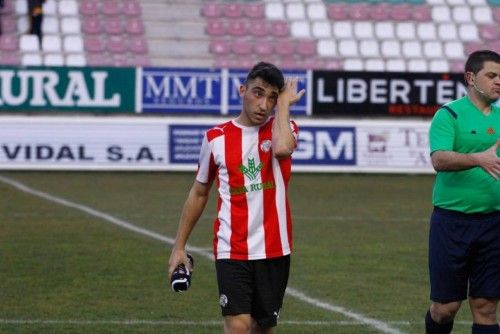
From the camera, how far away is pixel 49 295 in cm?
1119

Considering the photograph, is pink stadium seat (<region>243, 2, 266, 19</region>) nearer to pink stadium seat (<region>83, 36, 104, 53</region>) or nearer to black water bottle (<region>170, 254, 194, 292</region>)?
Answer: pink stadium seat (<region>83, 36, 104, 53</region>)

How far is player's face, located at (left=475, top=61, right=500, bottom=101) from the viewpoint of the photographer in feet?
24.5

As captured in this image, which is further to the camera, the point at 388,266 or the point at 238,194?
the point at 388,266

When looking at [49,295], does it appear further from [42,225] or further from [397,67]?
[397,67]

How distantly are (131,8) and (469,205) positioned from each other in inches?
991

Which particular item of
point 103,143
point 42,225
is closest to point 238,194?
point 42,225

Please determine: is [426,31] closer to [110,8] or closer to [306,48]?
[306,48]

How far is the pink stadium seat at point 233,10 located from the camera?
32.7m

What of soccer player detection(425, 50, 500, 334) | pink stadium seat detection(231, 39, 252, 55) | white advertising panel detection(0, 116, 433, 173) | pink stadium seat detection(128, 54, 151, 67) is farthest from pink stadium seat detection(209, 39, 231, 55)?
soccer player detection(425, 50, 500, 334)

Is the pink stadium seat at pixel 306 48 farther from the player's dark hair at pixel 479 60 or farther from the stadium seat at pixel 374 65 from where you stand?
the player's dark hair at pixel 479 60

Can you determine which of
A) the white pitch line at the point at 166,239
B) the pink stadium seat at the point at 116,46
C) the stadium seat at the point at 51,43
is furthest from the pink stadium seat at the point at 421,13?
the white pitch line at the point at 166,239

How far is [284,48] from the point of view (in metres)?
32.0

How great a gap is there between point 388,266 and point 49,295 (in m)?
3.71

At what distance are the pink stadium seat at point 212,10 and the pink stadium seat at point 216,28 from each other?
1.09 ft
